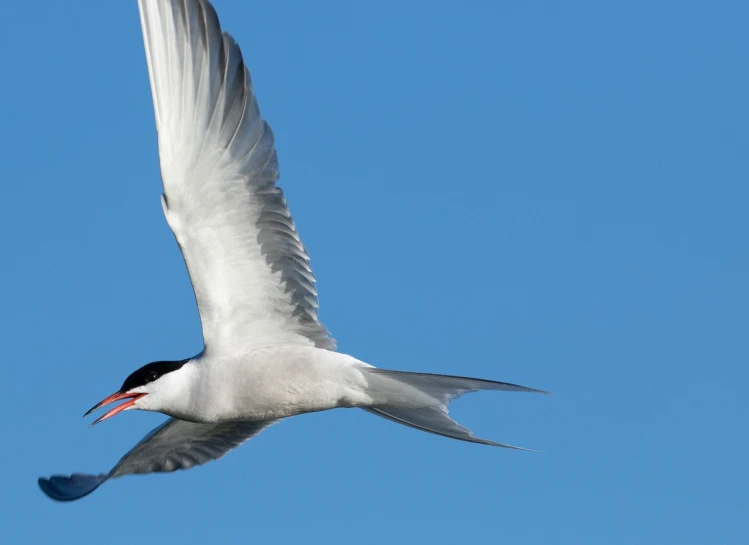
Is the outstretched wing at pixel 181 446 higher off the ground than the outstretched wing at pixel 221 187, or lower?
lower

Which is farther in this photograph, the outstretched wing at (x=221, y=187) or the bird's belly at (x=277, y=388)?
the bird's belly at (x=277, y=388)

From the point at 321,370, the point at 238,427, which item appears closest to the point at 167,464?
the point at 238,427

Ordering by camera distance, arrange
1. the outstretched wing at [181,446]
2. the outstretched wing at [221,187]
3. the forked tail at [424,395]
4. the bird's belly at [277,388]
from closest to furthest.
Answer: the outstretched wing at [221,187] → the forked tail at [424,395] → the bird's belly at [277,388] → the outstretched wing at [181,446]

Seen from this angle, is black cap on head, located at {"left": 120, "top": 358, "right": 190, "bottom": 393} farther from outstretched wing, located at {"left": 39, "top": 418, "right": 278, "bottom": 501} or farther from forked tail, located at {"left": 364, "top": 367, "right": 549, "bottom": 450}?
forked tail, located at {"left": 364, "top": 367, "right": 549, "bottom": 450}

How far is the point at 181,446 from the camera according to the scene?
8609 millimetres

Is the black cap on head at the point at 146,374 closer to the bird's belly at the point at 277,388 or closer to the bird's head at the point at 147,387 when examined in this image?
the bird's head at the point at 147,387

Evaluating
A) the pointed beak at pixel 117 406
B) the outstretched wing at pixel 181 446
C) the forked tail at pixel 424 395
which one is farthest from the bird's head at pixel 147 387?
the forked tail at pixel 424 395

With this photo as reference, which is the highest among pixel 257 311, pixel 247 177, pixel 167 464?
pixel 247 177

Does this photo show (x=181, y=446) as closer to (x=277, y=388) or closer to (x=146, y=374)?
(x=146, y=374)

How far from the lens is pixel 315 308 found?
743 centimetres

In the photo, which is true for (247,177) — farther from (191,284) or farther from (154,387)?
(154,387)

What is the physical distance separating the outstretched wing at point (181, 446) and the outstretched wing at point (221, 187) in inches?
56.4

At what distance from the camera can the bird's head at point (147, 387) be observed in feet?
23.7

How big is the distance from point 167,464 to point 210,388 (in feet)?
5.60
